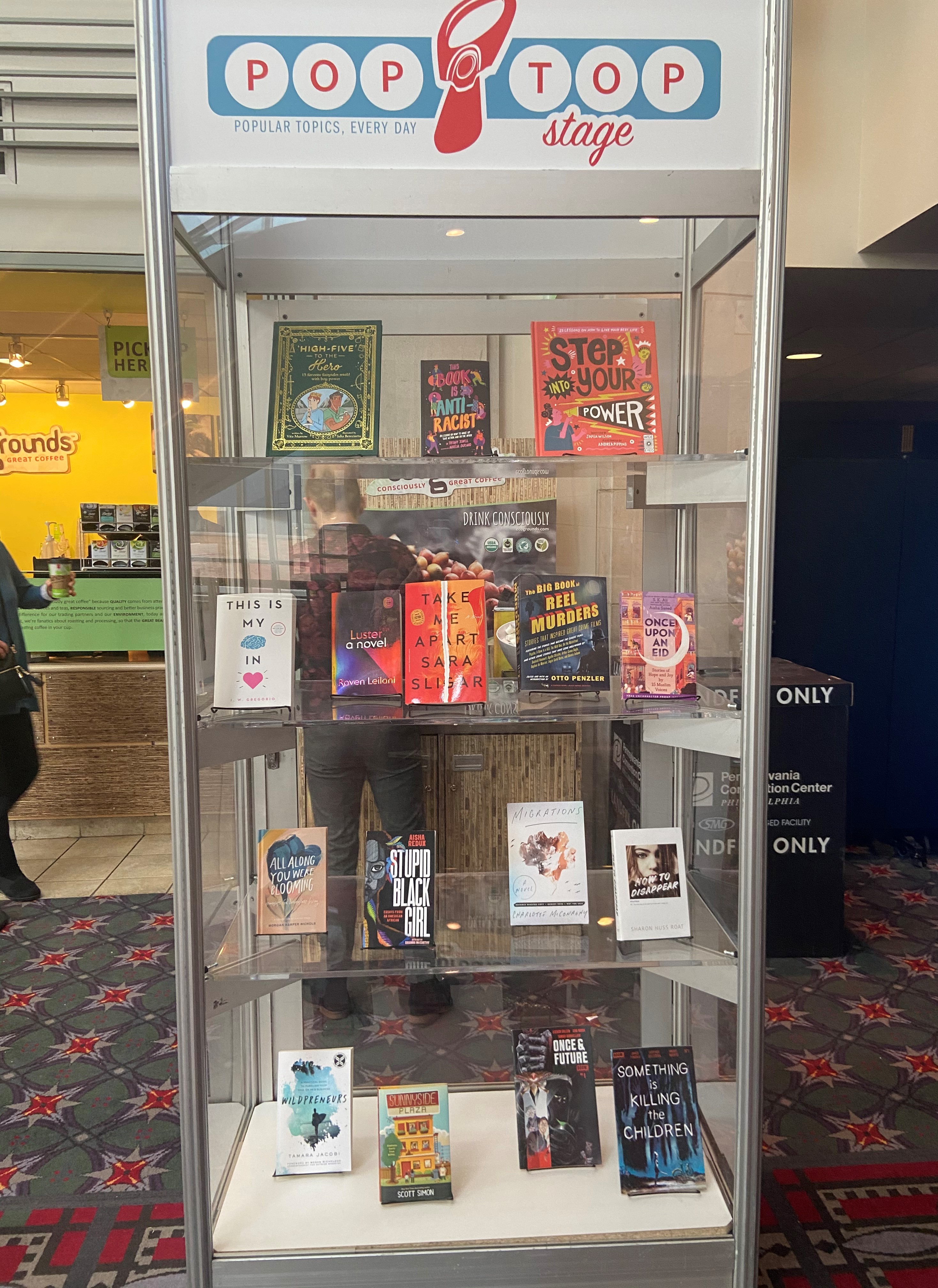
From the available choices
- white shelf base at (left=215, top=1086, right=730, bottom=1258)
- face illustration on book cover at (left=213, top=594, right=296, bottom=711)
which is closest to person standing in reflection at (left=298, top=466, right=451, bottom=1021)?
face illustration on book cover at (left=213, top=594, right=296, bottom=711)

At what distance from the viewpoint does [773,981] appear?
338 centimetres

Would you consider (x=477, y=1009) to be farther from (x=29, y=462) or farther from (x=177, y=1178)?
(x=29, y=462)

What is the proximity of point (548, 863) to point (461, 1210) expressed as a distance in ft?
2.20

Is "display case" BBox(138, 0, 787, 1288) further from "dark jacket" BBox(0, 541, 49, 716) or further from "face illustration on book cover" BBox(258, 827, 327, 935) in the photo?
"dark jacket" BBox(0, 541, 49, 716)

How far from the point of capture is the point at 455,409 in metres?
1.87

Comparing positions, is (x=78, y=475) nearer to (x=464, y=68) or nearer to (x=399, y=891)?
(x=399, y=891)

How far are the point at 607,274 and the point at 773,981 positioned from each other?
8.81 feet

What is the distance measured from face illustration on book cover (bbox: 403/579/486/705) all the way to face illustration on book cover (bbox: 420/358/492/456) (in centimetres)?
31

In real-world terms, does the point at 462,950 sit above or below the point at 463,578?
below

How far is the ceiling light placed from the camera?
5.01m

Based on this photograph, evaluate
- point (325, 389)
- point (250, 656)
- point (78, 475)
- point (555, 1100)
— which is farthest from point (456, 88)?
point (78, 475)

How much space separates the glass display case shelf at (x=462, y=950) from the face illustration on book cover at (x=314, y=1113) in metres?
0.26

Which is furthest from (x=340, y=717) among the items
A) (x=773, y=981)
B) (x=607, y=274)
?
(x=773, y=981)

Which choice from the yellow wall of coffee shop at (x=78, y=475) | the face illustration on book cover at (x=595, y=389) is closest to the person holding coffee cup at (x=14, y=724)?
the yellow wall of coffee shop at (x=78, y=475)
